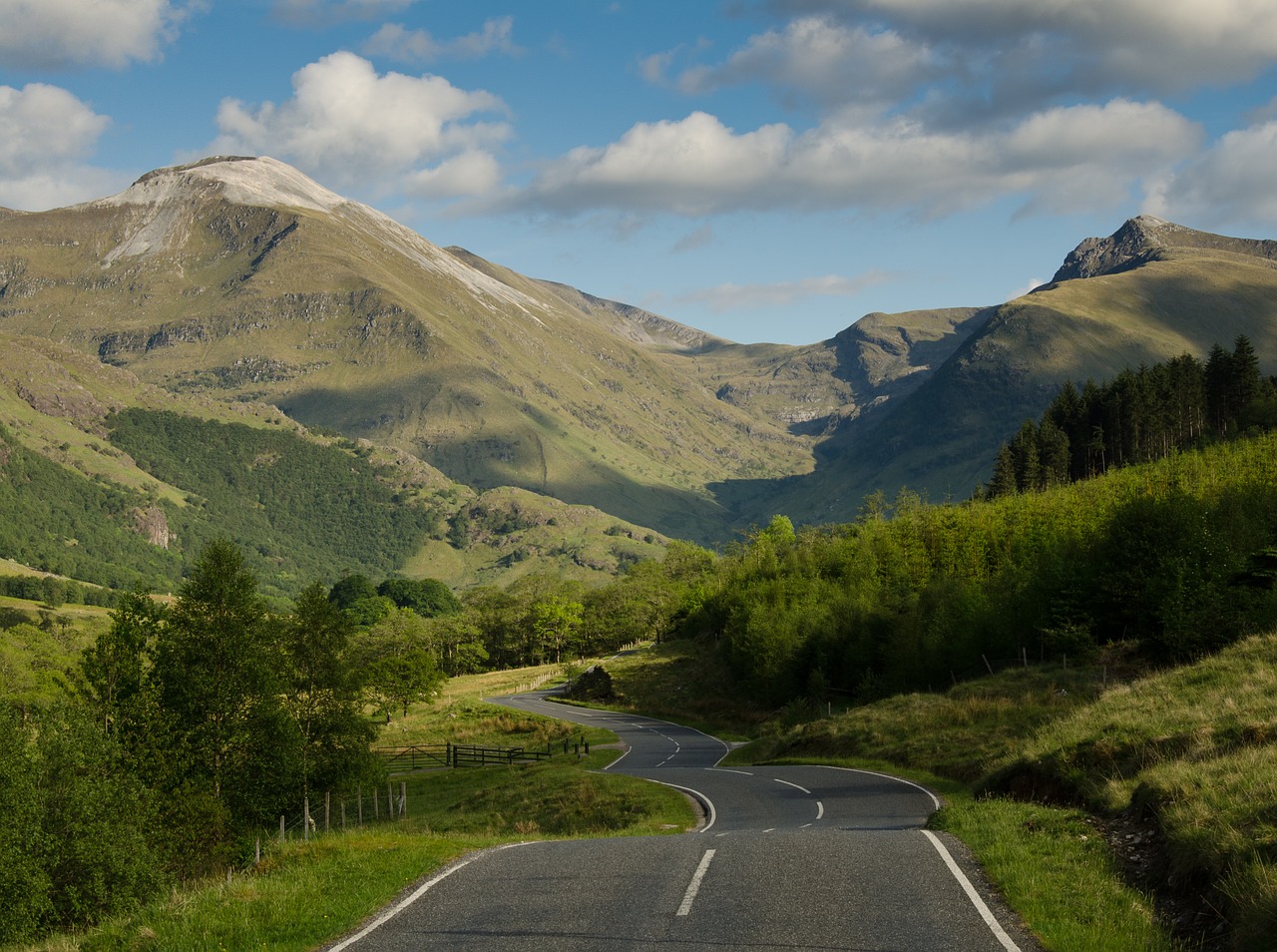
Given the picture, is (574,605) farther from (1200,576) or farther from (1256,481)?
(1200,576)

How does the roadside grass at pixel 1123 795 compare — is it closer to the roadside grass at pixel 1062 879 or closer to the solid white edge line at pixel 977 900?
the roadside grass at pixel 1062 879

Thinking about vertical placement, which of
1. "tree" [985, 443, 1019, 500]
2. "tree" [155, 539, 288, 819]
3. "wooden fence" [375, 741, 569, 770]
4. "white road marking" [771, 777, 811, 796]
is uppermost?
"tree" [985, 443, 1019, 500]

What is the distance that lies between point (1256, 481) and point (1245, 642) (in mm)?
47550

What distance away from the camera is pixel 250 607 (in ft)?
172

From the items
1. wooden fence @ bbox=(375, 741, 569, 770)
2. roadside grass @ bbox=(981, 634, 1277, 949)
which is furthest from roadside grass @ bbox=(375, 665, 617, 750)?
roadside grass @ bbox=(981, 634, 1277, 949)

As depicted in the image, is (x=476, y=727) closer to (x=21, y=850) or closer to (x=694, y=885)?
(x=21, y=850)

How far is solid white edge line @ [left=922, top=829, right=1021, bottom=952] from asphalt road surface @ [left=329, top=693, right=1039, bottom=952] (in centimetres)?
3

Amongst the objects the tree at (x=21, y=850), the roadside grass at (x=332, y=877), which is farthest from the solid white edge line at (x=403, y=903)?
the tree at (x=21, y=850)

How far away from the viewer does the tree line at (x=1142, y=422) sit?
456 ft

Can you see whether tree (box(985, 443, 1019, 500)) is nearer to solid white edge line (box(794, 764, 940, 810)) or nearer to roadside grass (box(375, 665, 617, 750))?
roadside grass (box(375, 665, 617, 750))

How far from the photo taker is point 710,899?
48.6ft

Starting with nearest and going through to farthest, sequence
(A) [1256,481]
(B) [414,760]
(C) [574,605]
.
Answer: (A) [1256,481], (B) [414,760], (C) [574,605]

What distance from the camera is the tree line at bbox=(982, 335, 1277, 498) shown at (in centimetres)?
13912

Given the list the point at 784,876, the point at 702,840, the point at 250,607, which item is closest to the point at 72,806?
the point at 250,607
